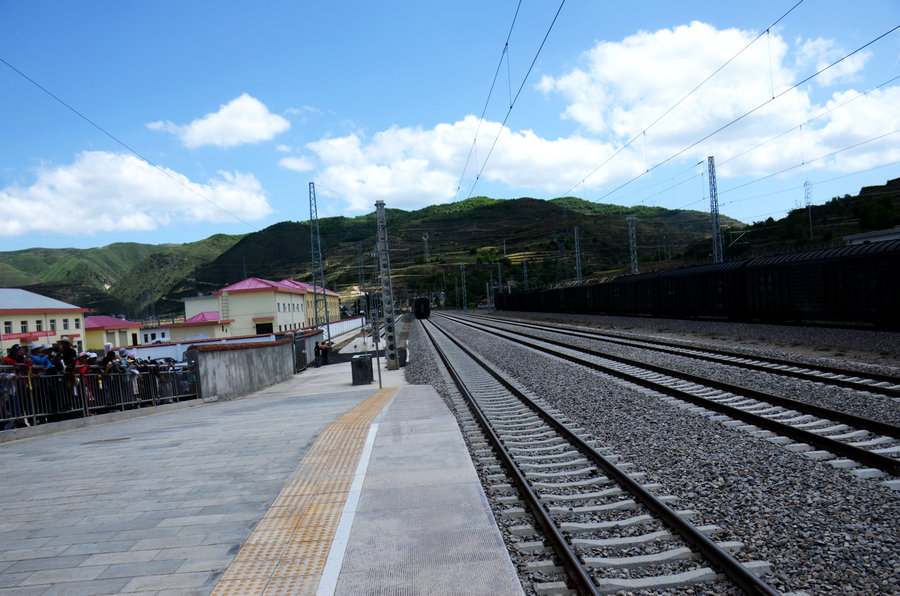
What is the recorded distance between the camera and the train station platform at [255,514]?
4.01 m

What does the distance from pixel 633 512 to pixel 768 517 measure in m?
1.11

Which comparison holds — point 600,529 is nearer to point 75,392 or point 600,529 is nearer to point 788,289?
point 75,392

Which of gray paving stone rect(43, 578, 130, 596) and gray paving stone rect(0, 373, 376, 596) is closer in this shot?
gray paving stone rect(43, 578, 130, 596)

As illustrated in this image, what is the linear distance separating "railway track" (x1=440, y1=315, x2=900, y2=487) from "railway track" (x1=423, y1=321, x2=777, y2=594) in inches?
87.2

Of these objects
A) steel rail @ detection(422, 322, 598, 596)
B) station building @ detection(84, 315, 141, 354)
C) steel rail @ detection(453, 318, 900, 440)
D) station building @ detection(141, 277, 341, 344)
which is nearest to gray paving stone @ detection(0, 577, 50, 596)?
steel rail @ detection(422, 322, 598, 596)

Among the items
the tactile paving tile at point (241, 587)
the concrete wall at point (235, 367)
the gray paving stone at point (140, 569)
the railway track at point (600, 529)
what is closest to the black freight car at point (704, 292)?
the concrete wall at point (235, 367)

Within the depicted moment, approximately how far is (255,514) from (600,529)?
3.07m

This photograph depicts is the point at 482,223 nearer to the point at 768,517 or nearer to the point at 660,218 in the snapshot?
the point at 660,218

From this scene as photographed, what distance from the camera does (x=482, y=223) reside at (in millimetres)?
155250

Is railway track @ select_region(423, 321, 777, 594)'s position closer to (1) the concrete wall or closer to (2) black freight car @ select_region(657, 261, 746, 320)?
(1) the concrete wall

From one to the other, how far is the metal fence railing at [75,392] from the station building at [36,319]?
43.0 meters

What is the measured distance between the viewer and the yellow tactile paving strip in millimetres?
3902

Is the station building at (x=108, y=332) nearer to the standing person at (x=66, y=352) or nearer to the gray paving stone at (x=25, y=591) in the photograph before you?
the standing person at (x=66, y=352)

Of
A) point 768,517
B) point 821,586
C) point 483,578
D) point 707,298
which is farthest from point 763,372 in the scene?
point 707,298
